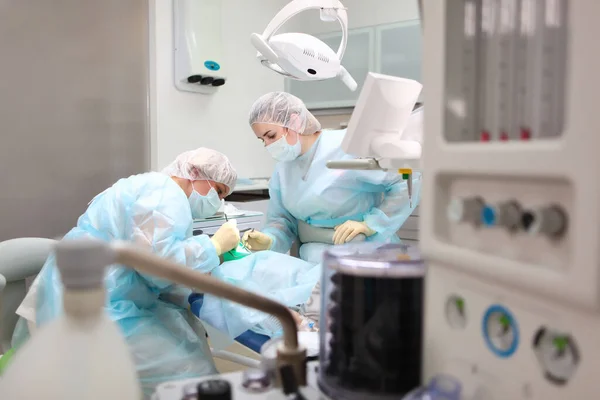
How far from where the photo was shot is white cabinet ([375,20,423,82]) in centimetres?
346

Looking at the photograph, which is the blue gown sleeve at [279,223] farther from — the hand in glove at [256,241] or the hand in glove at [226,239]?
the hand in glove at [226,239]

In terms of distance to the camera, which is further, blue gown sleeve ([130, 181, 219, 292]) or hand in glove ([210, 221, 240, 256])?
hand in glove ([210, 221, 240, 256])

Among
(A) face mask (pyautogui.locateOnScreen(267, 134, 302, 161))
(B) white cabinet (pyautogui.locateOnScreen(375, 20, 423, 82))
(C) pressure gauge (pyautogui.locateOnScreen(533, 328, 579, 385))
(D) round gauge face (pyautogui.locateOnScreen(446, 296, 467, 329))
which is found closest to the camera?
(C) pressure gauge (pyautogui.locateOnScreen(533, 328, 579, 385))

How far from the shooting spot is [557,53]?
59 cm

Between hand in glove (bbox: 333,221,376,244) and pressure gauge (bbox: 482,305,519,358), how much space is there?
143 centimetres

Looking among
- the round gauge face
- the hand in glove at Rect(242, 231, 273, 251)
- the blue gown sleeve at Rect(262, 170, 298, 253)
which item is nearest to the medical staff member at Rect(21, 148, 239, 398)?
the hand in glove at Rect(242, 231, 273, 251)

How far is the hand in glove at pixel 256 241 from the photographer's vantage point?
233cm

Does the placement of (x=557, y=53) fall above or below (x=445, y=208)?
above

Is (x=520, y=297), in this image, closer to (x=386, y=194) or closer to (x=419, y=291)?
(x=419, y=291)

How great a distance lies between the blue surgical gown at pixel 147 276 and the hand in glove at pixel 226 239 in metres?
0.12

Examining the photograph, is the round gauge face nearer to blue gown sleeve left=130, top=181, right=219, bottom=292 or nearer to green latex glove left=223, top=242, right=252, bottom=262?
blue gown sleeve left=130, top=181, right=219, bottom=292

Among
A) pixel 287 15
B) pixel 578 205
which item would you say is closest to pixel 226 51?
pixel 287 15

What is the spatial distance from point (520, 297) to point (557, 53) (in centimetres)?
27

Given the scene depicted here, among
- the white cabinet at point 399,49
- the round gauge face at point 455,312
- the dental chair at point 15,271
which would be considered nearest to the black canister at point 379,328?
the round gauge face at point 455,312
